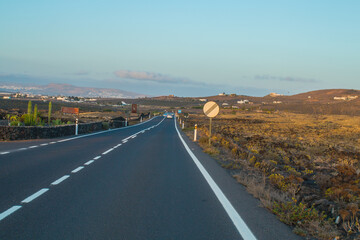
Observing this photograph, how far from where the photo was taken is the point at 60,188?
783 centimetres

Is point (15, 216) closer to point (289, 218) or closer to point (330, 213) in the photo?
point (289, 218)

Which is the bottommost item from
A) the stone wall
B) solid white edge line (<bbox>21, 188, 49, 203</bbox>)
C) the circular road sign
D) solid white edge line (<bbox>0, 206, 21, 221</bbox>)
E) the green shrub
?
the stone wall

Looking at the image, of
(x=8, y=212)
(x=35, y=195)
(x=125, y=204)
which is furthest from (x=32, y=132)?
(x=8, y=212)

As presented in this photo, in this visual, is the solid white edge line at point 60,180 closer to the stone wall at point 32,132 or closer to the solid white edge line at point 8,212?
the solid white edge line at point 8,212

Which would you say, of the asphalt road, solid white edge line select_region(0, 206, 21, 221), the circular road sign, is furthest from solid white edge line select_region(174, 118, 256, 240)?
the circular road sign

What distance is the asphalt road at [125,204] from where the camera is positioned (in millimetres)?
5172

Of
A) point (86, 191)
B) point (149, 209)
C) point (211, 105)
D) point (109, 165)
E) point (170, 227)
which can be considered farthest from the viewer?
point (211, 105)

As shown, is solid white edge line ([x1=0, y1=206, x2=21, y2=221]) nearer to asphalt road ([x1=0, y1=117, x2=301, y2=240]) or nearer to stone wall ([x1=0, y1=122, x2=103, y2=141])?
asphalt road ([x1=0, y1=117, x2=301, y2=240])

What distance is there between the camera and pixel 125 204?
669cm

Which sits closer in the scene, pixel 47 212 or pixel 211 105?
pixel 47 212

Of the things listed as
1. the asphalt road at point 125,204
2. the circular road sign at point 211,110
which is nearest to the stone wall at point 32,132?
the asphalt road at point 125,204

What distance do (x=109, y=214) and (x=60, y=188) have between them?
2.32 m

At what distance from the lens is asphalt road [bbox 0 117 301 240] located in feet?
17.0

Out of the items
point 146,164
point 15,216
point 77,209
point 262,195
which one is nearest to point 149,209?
point 77,209
